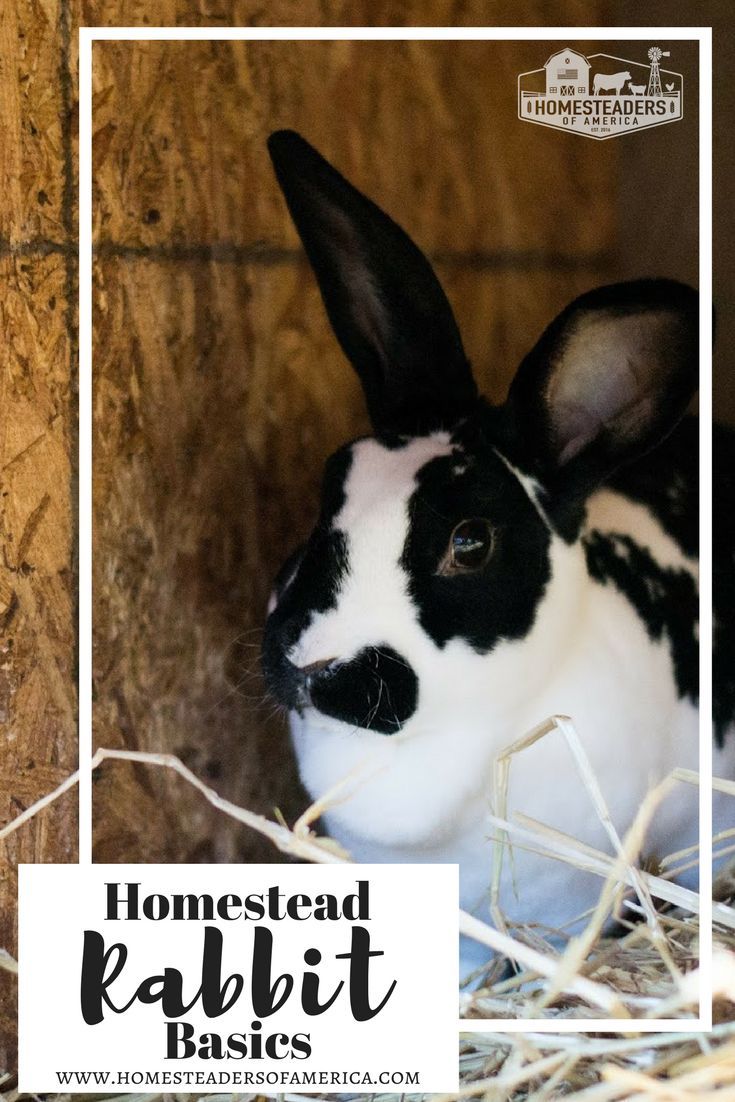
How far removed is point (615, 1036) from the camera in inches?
56.2

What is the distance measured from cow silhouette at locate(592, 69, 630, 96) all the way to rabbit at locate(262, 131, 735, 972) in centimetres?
24

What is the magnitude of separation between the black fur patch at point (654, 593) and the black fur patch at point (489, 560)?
17cm

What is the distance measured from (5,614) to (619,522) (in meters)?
0.89

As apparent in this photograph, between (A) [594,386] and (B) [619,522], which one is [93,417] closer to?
(A) [594,386]

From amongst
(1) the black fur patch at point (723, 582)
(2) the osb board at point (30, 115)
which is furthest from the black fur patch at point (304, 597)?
(1) the black fur patch at point (723, 582)

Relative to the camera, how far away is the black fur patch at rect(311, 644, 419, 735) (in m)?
1.43

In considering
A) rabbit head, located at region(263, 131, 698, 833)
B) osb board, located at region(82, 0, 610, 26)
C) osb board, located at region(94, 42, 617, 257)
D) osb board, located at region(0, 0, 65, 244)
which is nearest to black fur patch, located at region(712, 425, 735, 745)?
rabbit head, located at region(263, 131, 698, 833)

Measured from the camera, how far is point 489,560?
4.96ft

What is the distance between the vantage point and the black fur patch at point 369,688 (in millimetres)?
1430

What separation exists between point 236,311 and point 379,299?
0.85 ft

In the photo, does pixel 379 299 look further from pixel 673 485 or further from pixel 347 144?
pixel 673 485

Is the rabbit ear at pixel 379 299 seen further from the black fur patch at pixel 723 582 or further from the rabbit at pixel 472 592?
the black fur patch at pixel 723 582

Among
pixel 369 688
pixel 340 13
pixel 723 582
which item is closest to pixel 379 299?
pixel 340 13

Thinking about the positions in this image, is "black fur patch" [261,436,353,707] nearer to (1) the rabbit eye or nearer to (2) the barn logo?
(1) the rabbit eye
